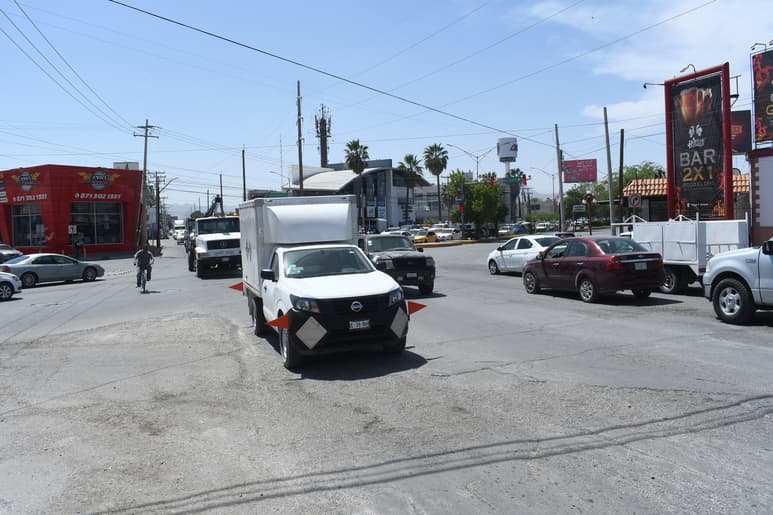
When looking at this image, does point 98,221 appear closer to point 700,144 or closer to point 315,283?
point 700,144

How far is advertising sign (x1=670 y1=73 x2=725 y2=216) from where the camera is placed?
20.9 meters

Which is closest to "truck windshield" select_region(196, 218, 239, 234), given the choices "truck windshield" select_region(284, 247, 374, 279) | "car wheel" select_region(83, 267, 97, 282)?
"car wheel" select_region(83, 267, 97, 282)

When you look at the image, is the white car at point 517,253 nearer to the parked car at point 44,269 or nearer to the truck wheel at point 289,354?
the truck wheel at point 289,354

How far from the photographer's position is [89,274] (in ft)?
100

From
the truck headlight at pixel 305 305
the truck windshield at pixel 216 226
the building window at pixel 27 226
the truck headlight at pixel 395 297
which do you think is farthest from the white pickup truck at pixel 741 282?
the building window at pixel 27 226

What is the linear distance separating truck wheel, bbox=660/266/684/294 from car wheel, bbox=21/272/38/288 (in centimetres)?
2518

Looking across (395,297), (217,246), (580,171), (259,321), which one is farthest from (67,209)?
(580,171)

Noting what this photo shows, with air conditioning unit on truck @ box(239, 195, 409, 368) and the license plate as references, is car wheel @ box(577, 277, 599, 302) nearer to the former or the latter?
air conditioning unit on truck @ box(239, 195, 409, 368)

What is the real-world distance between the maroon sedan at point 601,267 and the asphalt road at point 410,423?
2.60 m

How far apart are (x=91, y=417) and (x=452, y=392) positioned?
3.94 metres

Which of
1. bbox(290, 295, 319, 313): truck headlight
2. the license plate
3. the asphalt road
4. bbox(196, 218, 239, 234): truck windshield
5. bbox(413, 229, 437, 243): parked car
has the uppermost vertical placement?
bbox(196, 218, 239, 234): truck windshield

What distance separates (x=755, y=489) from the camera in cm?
446

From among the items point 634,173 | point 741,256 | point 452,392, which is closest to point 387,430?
point 452,392

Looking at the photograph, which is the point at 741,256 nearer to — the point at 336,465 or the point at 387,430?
the point at 387,430
